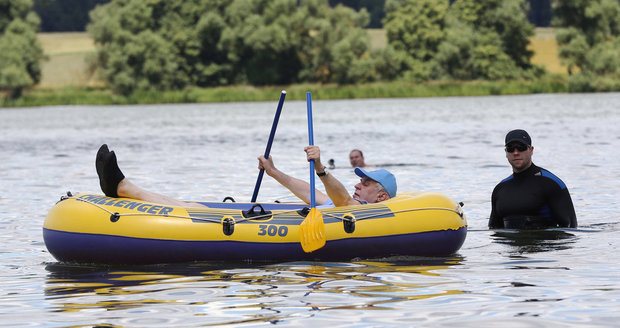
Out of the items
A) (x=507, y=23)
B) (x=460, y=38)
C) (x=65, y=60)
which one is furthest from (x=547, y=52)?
(x=65, y=60)

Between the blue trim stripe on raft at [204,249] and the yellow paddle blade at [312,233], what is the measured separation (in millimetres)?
87

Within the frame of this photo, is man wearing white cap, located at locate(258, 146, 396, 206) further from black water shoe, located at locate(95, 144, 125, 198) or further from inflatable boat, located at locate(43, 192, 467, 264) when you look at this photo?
black water shoe, located at locate(95, 144, 125, 198)

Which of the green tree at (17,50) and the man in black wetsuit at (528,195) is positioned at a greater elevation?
the green tree at (17,50)

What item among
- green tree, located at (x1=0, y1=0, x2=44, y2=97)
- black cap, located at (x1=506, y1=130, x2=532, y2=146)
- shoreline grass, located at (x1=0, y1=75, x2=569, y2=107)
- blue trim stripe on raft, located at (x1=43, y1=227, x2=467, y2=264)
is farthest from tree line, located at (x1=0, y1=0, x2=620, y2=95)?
blue trim stripe on raft, located at (x1=43, y1=227, x2=467, y2=264)

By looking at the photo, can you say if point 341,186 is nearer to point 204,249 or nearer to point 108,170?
point 204,249

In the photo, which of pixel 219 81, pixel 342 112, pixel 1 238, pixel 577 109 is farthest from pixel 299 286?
pixel 219 81

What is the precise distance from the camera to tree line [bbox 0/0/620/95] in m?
67.9

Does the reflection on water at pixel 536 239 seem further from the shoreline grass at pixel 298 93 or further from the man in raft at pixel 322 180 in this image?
the shoreline grass at pixel 298 93

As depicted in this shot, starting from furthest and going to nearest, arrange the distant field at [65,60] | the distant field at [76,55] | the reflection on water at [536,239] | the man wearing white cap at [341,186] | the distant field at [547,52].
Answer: the distant field at [547,52] → the distant field at [76,55] → the distant field at [65,60] → the reflection on water at [536,239] → the man wearing white cap at [341,186]

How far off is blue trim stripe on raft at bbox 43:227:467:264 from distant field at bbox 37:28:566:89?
64987mm

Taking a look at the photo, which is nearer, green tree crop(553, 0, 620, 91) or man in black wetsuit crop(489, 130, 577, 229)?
man in black wetsuit crop(489, 130, 577, 229)

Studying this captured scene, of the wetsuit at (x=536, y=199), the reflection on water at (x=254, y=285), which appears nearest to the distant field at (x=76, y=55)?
the wetsuit at (x=536, y=199)

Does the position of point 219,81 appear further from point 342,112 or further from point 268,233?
point 268,233

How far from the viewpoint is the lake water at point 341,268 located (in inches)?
264
